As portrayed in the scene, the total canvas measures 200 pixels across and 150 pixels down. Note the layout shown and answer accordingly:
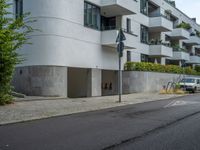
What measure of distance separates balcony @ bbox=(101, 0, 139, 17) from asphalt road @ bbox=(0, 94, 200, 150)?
1658cm

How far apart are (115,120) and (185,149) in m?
4.88

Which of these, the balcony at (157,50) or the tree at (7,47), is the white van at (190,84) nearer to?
the balcony at (157,50)

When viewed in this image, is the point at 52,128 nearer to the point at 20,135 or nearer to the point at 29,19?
the point at 20,135

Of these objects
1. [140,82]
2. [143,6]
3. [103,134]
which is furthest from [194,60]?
[103,134]

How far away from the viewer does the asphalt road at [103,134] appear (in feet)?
24.9

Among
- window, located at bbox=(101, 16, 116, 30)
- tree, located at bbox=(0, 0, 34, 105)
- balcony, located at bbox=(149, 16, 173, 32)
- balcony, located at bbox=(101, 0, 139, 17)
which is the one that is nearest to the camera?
tree, located at bbox=(0, 0, 34, 105)

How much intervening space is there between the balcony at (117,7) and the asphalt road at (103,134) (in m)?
16.6

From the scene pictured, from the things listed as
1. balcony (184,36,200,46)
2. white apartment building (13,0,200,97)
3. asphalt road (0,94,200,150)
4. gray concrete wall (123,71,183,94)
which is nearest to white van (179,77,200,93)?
gray concrete wall (123,71,183,94)

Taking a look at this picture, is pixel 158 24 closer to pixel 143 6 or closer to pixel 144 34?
pixel 144 34

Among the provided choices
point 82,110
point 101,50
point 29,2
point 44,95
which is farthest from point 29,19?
point 82,110

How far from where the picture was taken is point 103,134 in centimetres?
909

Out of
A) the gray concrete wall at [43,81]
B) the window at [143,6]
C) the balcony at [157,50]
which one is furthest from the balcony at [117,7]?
the balcony at [157,50]

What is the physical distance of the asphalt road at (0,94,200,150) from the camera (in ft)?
24.9

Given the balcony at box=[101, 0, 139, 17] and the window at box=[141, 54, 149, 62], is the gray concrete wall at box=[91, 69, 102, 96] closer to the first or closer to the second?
the balcony at box=[101, 0, 139, 17]
